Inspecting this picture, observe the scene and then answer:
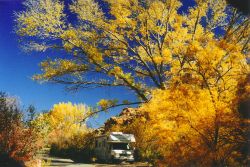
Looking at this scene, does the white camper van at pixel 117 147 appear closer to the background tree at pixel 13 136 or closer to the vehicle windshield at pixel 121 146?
the vehicle windshield at pixel 121 146

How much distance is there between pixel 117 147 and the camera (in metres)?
28.7

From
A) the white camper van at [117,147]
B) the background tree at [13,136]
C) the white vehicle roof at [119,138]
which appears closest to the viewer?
the background tree at [13,136]

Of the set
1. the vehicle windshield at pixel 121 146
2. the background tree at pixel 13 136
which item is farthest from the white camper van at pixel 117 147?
the background tree at pixel 13 136

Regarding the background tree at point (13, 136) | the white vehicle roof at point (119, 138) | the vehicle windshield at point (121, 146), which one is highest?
the white vehicle roof at point (119, 138)

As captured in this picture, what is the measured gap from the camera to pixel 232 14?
73.1 feet

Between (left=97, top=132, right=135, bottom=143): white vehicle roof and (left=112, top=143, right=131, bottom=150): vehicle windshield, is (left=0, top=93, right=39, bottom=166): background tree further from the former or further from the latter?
(left=112, top=143, right=131, bottom=150): vehicle windshield

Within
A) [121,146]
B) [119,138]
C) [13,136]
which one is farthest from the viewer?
[121,146]

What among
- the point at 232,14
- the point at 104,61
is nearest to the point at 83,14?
the point at 104,61

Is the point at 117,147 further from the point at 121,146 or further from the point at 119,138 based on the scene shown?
the point at 119,138

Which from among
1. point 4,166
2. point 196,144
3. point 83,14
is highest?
point 83,14

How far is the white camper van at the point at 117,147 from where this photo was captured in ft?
91.3

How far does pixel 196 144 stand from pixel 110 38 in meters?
10.0

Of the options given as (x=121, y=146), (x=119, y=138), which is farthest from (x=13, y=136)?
(x=121, y=146)

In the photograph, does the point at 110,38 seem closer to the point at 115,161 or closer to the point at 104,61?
the point at 104,61
